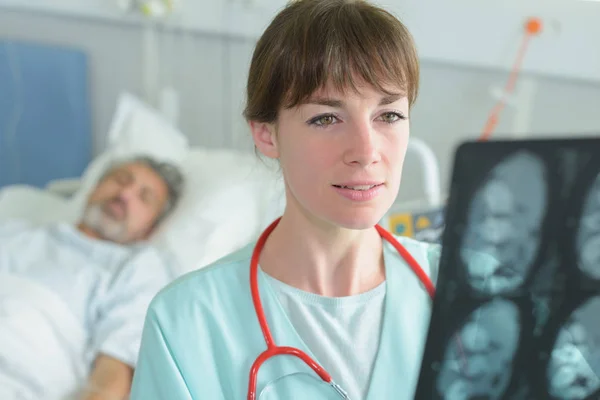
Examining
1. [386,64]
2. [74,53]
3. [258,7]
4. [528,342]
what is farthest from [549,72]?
[74,53]

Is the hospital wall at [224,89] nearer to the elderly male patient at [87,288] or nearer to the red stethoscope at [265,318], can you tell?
the elderly male patient at [87,288]

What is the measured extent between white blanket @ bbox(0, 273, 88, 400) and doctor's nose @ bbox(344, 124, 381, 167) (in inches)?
40.3

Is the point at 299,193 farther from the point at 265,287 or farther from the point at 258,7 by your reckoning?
the point at 258,7

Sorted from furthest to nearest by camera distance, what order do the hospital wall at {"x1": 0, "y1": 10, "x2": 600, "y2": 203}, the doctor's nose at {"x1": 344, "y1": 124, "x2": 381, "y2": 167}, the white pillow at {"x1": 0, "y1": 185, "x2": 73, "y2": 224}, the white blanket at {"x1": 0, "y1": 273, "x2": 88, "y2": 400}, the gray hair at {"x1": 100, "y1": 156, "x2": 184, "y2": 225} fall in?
the white pillow at {"x1": 0, "y1": 185, "x2": 73, "y2": 224}, the gray hair at {"x1": 100, "y1": 156, "x2": 184, "y2": 225}, the hospital wall at {"x1": 0, "y1": 10, "x2": 600, "y2": 203}, the white blanket at {"x1": 0, "y1": 273, "x2": 88, "y2": 400}, the doctor's nose at {"x1": 344, "y1": 124, "x2": 381, "y2": 167}

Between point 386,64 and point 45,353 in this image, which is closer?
point 386,64

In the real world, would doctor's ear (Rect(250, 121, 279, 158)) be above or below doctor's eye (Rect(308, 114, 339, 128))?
below

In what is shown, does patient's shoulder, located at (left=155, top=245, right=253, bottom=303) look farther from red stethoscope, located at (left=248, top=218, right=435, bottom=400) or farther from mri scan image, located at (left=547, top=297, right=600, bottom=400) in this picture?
mri scan image, located at (left=547, top=297, right=600, bottom=400)

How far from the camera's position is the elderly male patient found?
150 cm

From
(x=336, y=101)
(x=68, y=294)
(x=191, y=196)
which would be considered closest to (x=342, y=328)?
(x=336, y=101)

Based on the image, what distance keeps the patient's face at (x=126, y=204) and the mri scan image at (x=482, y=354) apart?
1.55 metres

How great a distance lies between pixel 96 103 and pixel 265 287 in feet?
6.68

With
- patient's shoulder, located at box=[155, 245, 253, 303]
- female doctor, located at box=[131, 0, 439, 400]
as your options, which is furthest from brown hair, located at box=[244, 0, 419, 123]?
patient's shoulder, located at box=[155, 245, 253, 303]

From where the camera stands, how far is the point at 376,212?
800 millimetres

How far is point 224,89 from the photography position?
239cm
